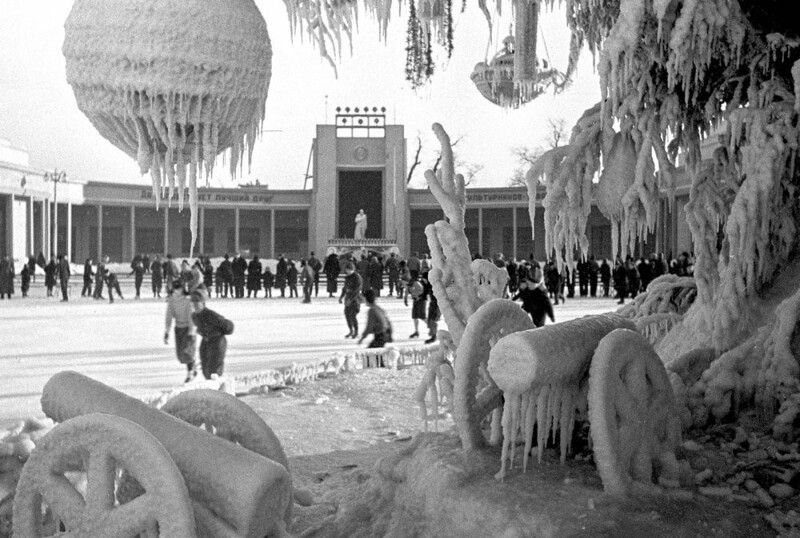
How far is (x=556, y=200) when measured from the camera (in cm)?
465

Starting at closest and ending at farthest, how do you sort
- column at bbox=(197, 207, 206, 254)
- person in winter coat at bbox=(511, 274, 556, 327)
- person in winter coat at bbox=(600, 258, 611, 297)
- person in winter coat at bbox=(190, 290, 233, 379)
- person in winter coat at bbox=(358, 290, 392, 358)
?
person in winter coat at bbox=(190, 290, 233, 379), person in winter coat at bbox=(358, 290, 392, 358), person in winter coat at bbox=(511, 274, 556, 327), person in winter coat at bbox=(600, 258, 611, 297), column at bbox=(197, 207, 206, 254)

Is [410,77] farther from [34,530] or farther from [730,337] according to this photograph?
[34,530]

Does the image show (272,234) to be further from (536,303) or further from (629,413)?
(629,413)

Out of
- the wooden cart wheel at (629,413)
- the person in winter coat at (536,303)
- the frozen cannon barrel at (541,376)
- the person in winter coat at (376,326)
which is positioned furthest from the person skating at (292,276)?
the wooden cart wheel at (629,413)

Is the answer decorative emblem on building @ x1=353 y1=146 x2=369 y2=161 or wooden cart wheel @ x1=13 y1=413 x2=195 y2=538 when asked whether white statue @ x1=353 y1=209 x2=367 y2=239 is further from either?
wooden cart wheel @ x1=13 y1=413 x2=195 y2=538

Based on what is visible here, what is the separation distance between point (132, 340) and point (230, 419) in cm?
916

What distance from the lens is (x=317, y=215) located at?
40.0 m

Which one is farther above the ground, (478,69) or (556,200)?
(478,69)

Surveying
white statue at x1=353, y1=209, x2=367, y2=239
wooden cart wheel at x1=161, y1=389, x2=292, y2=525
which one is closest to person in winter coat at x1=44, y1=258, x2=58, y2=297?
white statue at x1=353, y1=209, x2=367, y2=239

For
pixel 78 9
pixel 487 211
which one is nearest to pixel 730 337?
pixel 78 9

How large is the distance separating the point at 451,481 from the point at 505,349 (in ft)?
2.25

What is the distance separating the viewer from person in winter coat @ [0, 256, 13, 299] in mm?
20688

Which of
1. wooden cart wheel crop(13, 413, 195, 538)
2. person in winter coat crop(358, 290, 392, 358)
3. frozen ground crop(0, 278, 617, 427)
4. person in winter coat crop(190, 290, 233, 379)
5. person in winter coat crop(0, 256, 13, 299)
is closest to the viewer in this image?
wooden cart wheel crop(13, 413, 195, 538)

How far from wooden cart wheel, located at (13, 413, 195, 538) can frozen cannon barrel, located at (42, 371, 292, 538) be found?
0.15 meters
